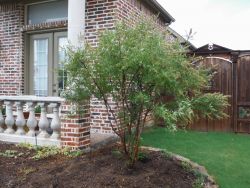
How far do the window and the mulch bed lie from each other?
165 inches

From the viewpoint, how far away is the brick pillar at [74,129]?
5.26m

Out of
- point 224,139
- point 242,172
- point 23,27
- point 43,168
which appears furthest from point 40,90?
point 242,172

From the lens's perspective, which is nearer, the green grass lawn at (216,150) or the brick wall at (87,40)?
the green grass lawn at (216,150)

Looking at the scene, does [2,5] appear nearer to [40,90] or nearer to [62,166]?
[40,90]

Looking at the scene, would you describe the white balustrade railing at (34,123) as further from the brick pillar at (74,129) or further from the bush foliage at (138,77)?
the bush foliage at (138,77)

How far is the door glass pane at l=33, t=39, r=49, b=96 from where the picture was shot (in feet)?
27.4

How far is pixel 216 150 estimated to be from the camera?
6.21 meters

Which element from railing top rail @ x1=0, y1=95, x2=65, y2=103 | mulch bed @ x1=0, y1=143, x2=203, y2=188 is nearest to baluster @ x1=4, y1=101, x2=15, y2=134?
railing top rail @ x1=0, y1=95, x2=65, y2=103

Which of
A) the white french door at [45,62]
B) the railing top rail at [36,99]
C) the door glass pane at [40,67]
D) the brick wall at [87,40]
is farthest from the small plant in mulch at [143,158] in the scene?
the door glass pane at [40,67]

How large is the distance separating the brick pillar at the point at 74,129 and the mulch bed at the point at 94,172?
0.96 ft

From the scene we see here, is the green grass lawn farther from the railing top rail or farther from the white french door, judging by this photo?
the white french door

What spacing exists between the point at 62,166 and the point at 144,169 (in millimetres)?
1181

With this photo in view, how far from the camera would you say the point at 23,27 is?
8398 mm

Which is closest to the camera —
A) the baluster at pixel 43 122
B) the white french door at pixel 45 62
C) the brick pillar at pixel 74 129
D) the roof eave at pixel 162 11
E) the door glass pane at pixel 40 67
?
the brick pillar at pixel 74 129
